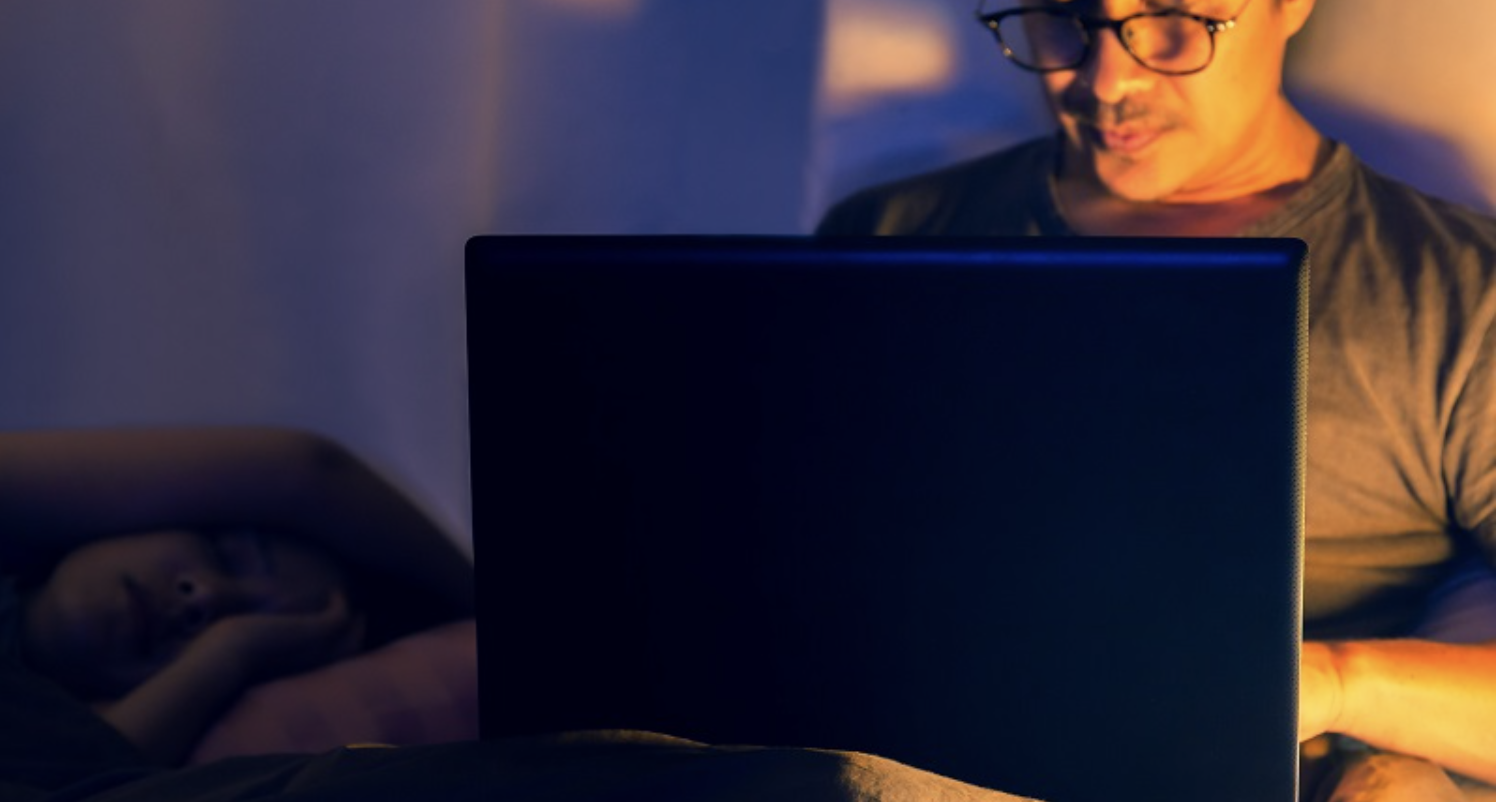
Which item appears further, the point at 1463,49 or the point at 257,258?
the point at 257,258

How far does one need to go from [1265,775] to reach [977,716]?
179 mm

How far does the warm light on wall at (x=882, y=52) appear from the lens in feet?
5.88

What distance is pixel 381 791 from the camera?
928mm

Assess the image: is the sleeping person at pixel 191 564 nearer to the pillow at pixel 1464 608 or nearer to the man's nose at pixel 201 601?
the man's nose at pixel 201 601

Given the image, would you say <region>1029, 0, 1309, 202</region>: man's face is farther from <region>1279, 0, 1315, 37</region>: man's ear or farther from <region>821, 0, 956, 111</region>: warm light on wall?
<region>821, 0, 956, 111</region>: warm light on wall

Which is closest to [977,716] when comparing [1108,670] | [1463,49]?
[1108,670]

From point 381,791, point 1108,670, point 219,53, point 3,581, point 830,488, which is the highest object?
point 219,53

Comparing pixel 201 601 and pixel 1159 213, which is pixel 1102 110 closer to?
pixel 1159 213

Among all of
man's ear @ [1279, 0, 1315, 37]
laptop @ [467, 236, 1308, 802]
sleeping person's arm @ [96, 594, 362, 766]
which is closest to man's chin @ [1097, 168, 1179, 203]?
man's ear @ [1279, 0, 1315, 37]

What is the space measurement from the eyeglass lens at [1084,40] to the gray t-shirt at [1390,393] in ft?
0.70

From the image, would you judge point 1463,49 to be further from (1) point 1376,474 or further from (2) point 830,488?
(2) point 830,488

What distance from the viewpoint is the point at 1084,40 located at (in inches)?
65.7

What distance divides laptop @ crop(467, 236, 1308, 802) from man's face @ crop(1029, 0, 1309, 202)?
95 cm

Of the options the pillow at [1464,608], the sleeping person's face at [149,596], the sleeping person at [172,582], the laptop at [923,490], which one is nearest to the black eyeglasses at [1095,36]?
the pillow at [1464,608]
